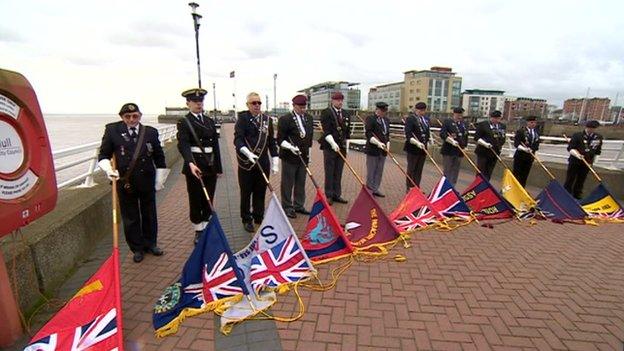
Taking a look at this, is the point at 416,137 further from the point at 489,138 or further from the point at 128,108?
the point at 128,108

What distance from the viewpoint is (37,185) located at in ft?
8.69

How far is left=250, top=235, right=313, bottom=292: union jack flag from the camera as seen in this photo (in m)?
3.53

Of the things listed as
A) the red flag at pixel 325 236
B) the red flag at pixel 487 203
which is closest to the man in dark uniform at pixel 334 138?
the red flag at pixel 325 236

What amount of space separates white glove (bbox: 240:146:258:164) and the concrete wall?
1984 mm

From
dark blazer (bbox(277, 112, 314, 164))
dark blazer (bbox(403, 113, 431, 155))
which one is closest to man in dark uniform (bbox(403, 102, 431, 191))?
dark blazer (bbox(403, 113, 431, 155))

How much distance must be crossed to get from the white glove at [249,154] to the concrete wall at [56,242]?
1.98 m

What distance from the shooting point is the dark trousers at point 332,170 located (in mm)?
6438

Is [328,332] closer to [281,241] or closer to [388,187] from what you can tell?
[281,241]

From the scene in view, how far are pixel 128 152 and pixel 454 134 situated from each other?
234 inches

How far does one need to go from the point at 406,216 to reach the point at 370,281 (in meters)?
1.90

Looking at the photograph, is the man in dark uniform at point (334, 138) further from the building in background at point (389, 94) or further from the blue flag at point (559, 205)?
the building in background at point (389, 94)

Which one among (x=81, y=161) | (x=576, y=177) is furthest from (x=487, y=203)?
(x=81, y=161)

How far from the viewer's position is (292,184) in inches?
223

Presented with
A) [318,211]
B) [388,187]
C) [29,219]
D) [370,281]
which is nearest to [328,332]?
[370,281]
